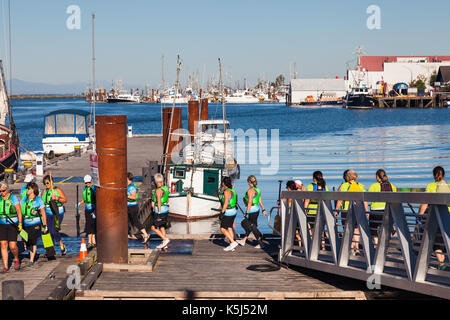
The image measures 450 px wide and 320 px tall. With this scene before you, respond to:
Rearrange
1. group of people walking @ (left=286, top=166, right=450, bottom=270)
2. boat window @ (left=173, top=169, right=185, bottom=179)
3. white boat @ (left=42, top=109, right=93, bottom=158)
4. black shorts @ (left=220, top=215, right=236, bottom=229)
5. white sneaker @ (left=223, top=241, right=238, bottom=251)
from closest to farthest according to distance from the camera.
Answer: group of people walking @ (left=286, top=166, right=450, bottom=270) → white sneaker @ (left=223, top=241, right=238, bottom=251) → black shorts @ (left=220, top=215, right=236, bottom=229) → boat window @ (left=173, top=169, right=185, bottom=179) → white boat @ (left=42, top=109, right=93, bottom=158)

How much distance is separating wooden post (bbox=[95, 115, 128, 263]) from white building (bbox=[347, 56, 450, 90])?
166366 mm

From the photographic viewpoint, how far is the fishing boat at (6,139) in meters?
35.2

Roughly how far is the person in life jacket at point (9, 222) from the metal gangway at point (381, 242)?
492 centimetres

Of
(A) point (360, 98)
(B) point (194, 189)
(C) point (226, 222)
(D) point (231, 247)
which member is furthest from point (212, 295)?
(A) point (360, 98)

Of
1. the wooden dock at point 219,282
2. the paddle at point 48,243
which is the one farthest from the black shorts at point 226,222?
the paddle at point 48,243

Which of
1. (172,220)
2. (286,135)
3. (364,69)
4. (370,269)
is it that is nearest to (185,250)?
(370,269)

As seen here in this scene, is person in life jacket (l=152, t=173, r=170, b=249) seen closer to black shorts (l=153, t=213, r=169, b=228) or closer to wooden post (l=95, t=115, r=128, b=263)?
black shorts (l=153, t=213, r=169, b=228)

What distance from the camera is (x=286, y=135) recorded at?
83.8 metres

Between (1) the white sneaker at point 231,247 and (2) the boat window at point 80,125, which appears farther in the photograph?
(2) the boat window at point 80,125

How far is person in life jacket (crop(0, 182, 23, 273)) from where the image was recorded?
1144 centimetres

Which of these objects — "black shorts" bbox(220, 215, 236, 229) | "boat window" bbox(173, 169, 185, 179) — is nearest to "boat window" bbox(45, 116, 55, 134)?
"boat window" bbox(173, 169, 185, 179)

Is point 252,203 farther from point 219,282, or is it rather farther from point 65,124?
point 65,124

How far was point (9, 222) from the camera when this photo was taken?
37.7ft

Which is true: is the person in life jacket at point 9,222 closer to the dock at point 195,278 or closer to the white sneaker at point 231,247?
the dock at point 195,278
